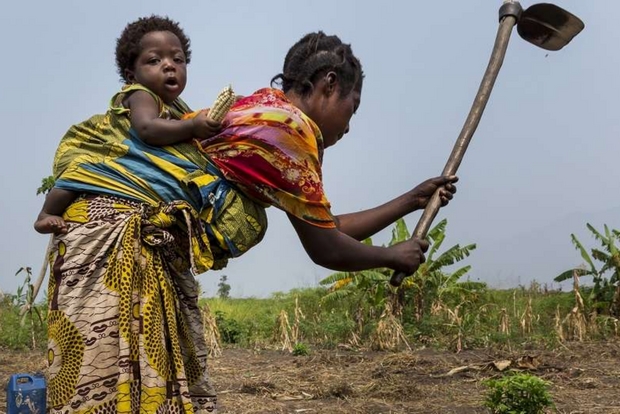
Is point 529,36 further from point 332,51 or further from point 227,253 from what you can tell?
point 227,253

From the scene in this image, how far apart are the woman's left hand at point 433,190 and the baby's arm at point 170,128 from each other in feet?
3.03

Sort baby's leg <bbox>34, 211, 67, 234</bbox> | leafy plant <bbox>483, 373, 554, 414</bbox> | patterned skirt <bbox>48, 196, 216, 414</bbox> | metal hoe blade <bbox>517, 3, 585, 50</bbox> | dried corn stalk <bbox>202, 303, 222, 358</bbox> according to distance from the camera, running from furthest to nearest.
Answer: dried corn stalk <bbox>202, 303, 222, 358</bbox> → leafy plant <bbox>483, 373, 554, 414</bbox> → metal hoe blade <bbox>517, 3, 585, 50</bbox> → baby's leg <bbox>34, 211, 67, 234</bbox> → patterned skirt <bbox>48, 196, 216, 414</bbox>

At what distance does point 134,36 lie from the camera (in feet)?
7.54

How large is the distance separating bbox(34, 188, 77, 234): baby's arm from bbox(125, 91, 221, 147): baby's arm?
274 mm

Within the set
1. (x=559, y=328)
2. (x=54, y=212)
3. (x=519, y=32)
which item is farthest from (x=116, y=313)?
(x=559, y=328)

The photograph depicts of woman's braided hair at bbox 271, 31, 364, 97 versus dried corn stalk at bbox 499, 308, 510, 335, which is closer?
woman's braided hair at bbox 271, 31, 364, 97

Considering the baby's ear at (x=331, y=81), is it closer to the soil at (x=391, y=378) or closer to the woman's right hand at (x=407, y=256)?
the woman's right hand at (x=407, y=256)

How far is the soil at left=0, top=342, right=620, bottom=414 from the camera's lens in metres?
4.64

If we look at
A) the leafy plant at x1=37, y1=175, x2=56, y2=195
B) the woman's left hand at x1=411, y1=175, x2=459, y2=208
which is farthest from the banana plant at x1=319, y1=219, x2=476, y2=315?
→ the woman's left hand at x1=411, y1=175, x2=459, y2=208

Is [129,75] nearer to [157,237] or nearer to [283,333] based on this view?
[157,237]

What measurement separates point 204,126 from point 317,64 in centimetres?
42

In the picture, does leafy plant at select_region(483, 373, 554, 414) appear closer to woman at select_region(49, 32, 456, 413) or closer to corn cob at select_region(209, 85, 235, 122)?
woman at select_region(49, 32, 456, 413)

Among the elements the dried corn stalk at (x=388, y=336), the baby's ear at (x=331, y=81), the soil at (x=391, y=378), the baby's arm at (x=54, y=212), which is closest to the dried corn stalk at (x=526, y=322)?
the soil at (x=391, y=378)

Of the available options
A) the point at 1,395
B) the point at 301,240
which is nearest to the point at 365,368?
the point at 1,395
